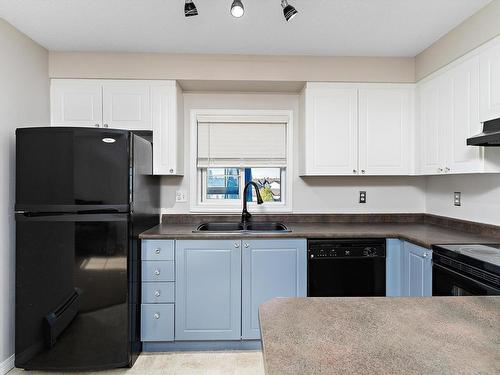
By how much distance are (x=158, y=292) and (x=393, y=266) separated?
1.83 m

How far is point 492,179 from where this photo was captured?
2.21 metres

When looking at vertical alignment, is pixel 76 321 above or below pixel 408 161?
below

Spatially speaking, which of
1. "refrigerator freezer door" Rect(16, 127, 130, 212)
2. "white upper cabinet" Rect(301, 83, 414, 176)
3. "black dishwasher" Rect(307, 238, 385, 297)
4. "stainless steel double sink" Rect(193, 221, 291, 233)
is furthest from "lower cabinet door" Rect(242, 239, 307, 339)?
"refrigerator freezer door" Rect(16, 127, 130, 212)

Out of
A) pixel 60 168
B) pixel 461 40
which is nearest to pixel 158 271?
pixel 60 168

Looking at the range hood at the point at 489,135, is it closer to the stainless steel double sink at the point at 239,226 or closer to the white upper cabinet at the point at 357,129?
the white upper cabinet at the point at 357,129

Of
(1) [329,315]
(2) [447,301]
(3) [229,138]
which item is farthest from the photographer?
(3) [229,138]

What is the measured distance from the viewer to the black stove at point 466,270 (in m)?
1.55

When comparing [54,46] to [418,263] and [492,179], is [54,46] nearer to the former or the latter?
[418,263]

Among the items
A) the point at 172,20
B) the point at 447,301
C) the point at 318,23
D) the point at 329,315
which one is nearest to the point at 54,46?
the point at 172,20

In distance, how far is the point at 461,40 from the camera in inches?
85.5

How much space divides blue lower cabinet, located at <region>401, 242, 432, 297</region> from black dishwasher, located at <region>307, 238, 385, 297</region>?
0.53 ft

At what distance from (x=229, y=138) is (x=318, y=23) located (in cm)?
129

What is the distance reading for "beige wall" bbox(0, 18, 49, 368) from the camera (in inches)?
82.0

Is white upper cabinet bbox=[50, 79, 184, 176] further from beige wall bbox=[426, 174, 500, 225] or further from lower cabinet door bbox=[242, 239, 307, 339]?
beige wall bbox=[426, 174, 500, 225]
